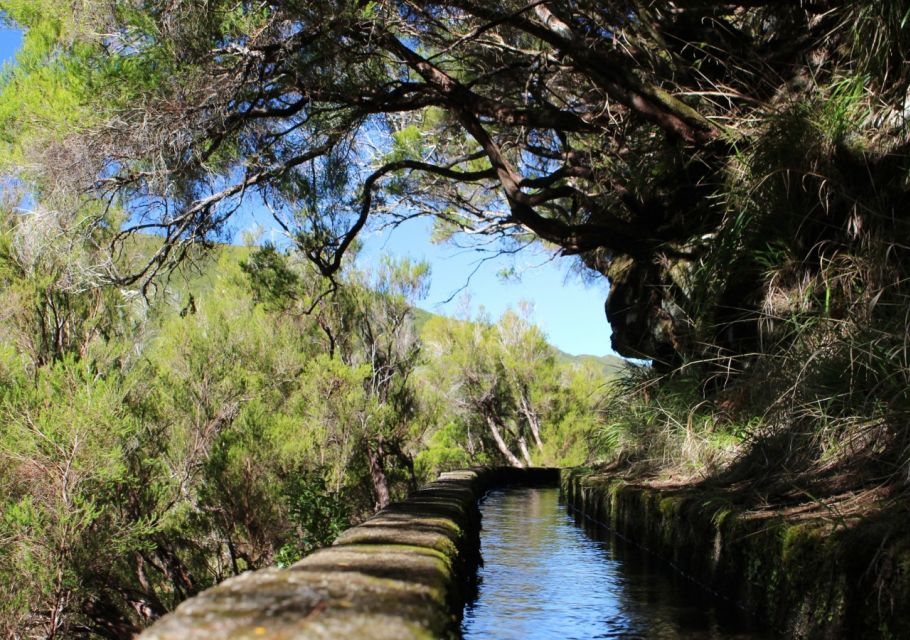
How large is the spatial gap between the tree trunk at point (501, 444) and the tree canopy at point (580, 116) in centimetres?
2292

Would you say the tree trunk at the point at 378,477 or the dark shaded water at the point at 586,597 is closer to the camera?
the dark shaded water at the point at 586,597

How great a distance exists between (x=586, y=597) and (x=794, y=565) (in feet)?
4.32

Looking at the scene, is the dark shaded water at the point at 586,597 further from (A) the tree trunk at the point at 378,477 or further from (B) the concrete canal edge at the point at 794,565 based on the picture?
(A) the tree trunk at the point at 378,477

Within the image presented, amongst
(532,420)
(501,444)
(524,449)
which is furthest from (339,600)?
(524,449)

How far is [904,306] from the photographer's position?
376 cm

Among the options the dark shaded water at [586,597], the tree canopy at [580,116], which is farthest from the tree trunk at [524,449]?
the dark shaded water at [586,597]

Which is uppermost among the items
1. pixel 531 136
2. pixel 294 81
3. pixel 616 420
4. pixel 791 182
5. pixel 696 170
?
pixel 531 136

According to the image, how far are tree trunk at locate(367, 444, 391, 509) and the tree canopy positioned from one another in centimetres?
694

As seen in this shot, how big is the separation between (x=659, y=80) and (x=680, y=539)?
3.89 metres

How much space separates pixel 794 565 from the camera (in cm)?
318

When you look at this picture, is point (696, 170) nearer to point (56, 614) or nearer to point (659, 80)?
point (659, 80)

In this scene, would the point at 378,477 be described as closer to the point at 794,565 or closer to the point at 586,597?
the point at 586,597

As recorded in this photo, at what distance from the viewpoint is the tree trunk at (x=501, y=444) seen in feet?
104

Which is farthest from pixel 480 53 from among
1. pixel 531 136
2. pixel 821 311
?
pixel 821 311
